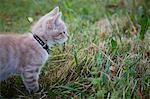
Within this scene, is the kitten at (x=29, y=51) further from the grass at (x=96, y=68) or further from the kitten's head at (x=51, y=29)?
the grass at (x=96, y=68)

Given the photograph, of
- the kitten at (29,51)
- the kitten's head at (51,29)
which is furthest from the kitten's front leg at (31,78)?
the kitten's head at (51,29)

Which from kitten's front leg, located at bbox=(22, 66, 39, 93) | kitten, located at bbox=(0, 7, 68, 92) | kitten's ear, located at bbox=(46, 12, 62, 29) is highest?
kitten's ear, located at bbox=(46, 12, 62, 29)

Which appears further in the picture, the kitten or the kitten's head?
the kitten's head

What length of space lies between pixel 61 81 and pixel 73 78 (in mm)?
121

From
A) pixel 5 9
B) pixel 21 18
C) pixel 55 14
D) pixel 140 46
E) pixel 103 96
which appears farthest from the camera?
pixel 5 9

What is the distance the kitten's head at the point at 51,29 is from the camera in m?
3.57

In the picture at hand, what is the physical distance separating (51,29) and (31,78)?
1.56 feet

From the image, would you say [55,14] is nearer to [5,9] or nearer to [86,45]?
[86,45]

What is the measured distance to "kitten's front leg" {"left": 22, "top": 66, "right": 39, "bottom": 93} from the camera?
11.3 ft

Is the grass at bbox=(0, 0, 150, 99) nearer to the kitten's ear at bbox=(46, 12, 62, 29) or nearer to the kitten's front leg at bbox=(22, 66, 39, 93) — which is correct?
the kitten's front leg at bbox=(22, 66, 39, 93)

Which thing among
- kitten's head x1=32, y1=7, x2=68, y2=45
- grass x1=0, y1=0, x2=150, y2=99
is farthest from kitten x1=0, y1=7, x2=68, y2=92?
grass x1=0, y1=0, x2=150, y2=99

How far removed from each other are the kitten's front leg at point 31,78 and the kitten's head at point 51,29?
0.31m

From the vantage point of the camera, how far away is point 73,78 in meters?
3.77

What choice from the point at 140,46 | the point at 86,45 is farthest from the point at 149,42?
the point at 86,45
